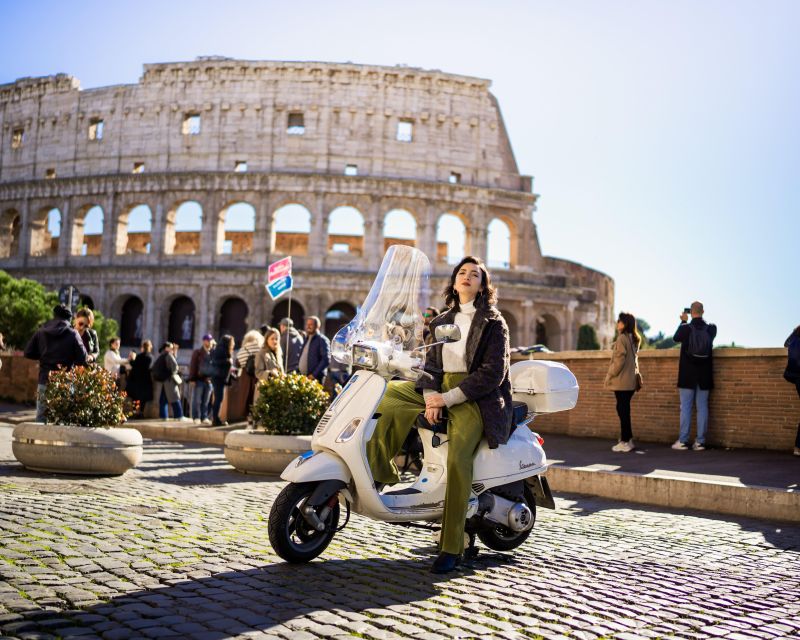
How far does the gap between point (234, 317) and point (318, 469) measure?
38.3m

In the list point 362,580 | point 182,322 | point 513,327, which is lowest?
point 362,580

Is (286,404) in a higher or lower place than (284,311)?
lower

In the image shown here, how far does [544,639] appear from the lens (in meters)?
3.51

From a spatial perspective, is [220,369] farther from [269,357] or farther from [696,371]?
[696,371]

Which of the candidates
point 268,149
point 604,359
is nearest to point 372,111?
point 268,149

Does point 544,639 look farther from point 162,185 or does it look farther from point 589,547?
point 162,185

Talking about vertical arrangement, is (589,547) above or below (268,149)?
below

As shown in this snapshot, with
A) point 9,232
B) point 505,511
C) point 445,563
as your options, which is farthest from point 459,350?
point 9,232

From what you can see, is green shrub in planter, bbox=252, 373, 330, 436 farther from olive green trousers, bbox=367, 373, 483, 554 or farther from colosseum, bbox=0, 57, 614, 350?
colosseum, bbox=0, 57, 614, 350

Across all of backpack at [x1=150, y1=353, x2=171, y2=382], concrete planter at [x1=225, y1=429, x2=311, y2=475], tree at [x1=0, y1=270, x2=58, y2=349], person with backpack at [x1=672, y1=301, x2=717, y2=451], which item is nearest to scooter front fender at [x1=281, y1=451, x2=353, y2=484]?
concrete planter at [x1=225, y1=429, x2=311, y2=475]

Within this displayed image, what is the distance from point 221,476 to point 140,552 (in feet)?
14.9

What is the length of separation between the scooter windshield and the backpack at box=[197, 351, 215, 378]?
35.3ft

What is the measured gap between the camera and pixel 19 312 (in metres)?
35.2

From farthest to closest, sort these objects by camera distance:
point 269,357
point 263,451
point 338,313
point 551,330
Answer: point 551,330
point 338,313
point 269,357
point 263,451
